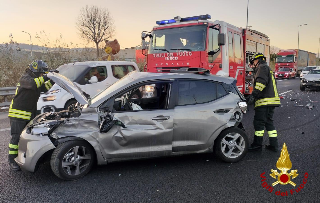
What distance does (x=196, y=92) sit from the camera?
444 centimetres

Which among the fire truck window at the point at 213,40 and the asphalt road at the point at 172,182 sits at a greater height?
the fire truck window at the point at 213,40

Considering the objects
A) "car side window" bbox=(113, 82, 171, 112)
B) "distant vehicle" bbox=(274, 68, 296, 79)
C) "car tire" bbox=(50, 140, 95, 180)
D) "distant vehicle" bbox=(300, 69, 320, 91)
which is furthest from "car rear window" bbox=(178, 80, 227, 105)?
"distant vehicle" bbox=(274, 68, 296, 79)

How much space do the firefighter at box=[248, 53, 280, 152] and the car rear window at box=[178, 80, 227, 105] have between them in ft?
3.24

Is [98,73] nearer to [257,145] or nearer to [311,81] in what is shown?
[257,145]

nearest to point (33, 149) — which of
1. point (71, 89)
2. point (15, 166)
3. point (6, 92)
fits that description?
point (15, 166)

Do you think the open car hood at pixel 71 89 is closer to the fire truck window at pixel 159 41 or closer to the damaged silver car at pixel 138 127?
the damaged silver car at pixel 138 127

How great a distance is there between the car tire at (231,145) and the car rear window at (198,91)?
2.00 feet

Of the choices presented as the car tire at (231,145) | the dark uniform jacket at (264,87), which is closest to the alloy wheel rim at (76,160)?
the car tire at (231,145)

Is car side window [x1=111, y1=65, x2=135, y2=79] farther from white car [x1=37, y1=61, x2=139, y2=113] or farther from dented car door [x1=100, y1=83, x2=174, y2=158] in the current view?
dented car door [x1=100, y1=83, x2=174, y2=158]

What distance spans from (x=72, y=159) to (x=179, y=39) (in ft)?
18.4

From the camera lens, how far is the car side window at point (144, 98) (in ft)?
13.7

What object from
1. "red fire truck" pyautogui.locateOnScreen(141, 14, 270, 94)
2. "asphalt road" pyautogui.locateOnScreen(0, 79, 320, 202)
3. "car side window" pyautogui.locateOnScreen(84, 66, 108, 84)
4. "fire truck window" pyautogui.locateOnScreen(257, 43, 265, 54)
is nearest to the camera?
"asphalt road" pyautogui.locateOnScreen(0, 79, 320, 202)

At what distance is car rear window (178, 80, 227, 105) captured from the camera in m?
4.36

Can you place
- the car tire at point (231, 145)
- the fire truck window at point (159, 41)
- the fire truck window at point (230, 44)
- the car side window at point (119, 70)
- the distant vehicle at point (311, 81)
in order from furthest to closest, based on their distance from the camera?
the distant vehicle at point (311, 81), the fire truck window at point (230, 44), the fire truck window at point (159, 41), the car side window at point (119, 70), the car tire at point (231, 145)
